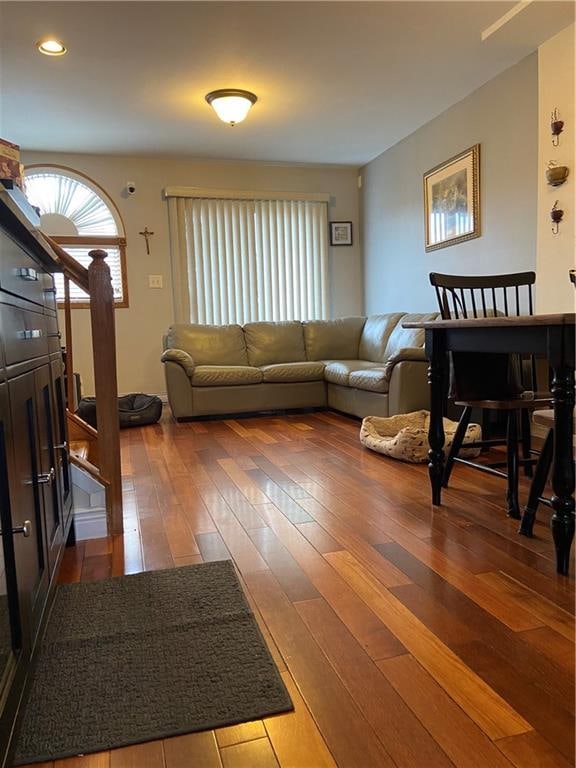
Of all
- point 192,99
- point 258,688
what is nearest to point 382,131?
point 192,99

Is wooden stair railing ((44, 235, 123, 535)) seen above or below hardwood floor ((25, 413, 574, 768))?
above

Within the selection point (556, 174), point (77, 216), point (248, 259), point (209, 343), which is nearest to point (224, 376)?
point (209, 343)

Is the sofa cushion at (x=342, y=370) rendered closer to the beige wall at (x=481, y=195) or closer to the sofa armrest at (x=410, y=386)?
the sofa armrest at (x=410, y=386)

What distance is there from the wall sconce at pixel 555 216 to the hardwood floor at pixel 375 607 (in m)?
1.65

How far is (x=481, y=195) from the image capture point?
413 cm

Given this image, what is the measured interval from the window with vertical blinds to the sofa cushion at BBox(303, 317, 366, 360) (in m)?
0.61

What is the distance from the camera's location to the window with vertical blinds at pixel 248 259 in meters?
5.72


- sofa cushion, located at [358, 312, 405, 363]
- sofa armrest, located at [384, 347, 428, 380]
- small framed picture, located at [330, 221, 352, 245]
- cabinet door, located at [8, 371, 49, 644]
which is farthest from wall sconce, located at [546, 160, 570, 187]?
cabinet door, located at [8, 371, 49, 644]

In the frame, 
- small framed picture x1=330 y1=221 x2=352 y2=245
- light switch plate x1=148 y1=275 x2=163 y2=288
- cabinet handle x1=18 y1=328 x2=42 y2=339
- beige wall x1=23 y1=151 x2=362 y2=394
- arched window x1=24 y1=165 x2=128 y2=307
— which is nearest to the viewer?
cabinet handle x1=18 y1=328 x2=42 y2=339

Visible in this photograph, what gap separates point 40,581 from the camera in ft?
4.11

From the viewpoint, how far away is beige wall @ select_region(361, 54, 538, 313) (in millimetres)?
3678

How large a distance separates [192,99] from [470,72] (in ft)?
6.50

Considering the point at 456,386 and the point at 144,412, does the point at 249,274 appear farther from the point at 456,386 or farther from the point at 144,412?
the point at 456,386

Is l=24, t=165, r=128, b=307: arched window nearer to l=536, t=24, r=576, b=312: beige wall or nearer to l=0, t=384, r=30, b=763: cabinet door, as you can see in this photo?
l=536, t=24, r=576, b=312: beige wall
